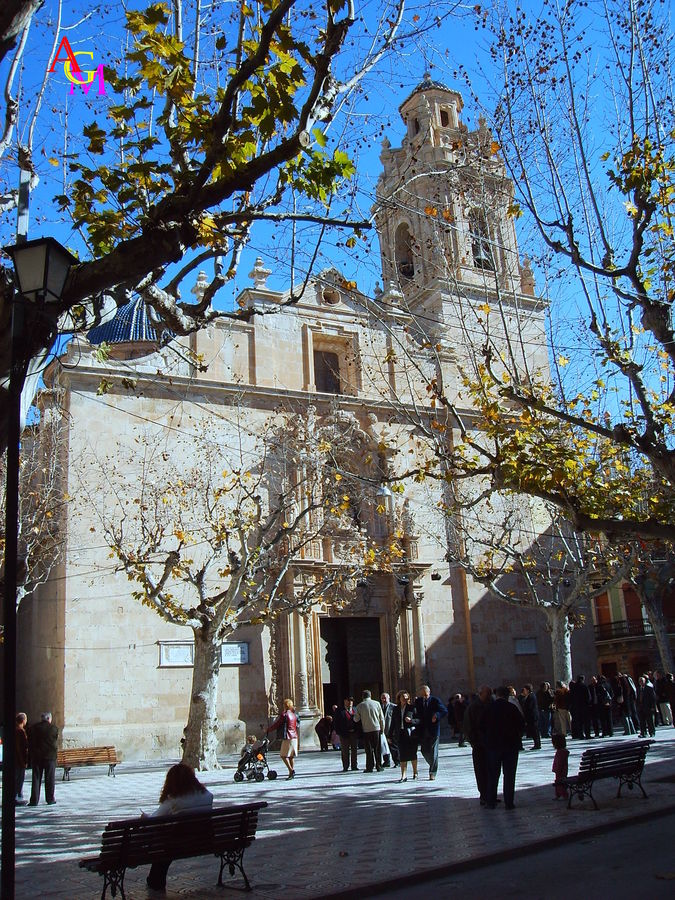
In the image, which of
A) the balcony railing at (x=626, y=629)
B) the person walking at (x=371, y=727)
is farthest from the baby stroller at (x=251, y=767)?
the balcony railing at (x=626, y=629)

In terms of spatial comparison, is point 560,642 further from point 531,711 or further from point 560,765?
point 560,765

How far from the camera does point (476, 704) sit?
1046 centimetres

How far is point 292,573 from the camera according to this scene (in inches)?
875

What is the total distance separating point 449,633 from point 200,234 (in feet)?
64.6

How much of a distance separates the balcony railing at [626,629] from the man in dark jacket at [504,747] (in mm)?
29197

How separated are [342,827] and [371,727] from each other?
19.8 feet

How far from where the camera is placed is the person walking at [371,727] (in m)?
14.9

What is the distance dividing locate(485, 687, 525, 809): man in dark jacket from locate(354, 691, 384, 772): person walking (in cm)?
518

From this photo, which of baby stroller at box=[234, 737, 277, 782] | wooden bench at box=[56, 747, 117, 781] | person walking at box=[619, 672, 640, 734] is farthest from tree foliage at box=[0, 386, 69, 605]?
person walking at box=[619, 672, 640, 734]

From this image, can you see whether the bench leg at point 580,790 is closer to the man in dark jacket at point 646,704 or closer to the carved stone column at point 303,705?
the man in dark jacket at point 646,704

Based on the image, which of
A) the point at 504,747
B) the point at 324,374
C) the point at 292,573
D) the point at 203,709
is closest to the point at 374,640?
the point at 292,573

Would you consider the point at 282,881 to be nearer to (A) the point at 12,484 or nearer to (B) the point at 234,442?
(A) the point at 12,484

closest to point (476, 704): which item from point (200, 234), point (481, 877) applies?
point (481, 877)

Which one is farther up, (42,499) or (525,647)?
(42,499)
